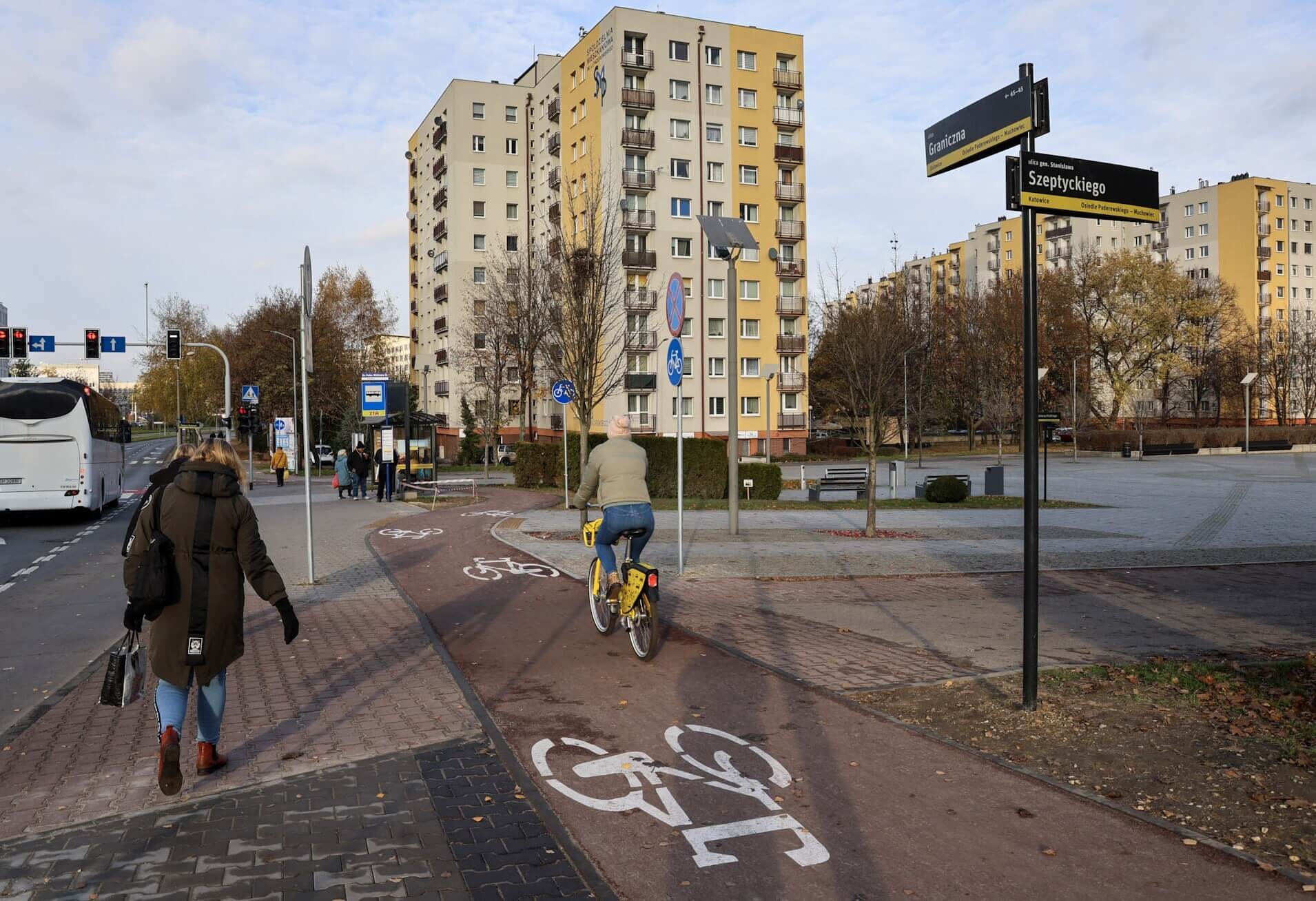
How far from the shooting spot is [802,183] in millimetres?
65562

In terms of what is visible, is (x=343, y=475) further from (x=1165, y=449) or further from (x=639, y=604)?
(x=1165, y=449)

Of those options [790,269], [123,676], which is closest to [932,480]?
[123,676]

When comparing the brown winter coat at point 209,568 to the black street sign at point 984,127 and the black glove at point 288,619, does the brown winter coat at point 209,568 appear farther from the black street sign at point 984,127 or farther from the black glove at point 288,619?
the black street sign at point 984,127

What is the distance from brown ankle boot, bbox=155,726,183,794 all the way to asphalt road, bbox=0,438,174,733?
2294mm

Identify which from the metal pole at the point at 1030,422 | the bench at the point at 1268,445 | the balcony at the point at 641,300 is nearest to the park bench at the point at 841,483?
the metal pole at the point at 1030,422

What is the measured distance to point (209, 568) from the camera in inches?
195

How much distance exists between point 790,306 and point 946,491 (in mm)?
41280

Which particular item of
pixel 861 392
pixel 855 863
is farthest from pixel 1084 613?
pixel 861 392

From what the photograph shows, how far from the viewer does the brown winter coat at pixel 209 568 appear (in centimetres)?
492

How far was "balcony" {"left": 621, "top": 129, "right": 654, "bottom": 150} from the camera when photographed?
200 ft

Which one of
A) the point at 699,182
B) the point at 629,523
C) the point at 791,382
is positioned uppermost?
the point at 699,182

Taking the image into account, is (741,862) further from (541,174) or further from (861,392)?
(541,174)

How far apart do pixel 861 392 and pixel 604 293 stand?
919 centimetres

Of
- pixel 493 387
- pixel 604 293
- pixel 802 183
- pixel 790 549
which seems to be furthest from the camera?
pixel 802 183
